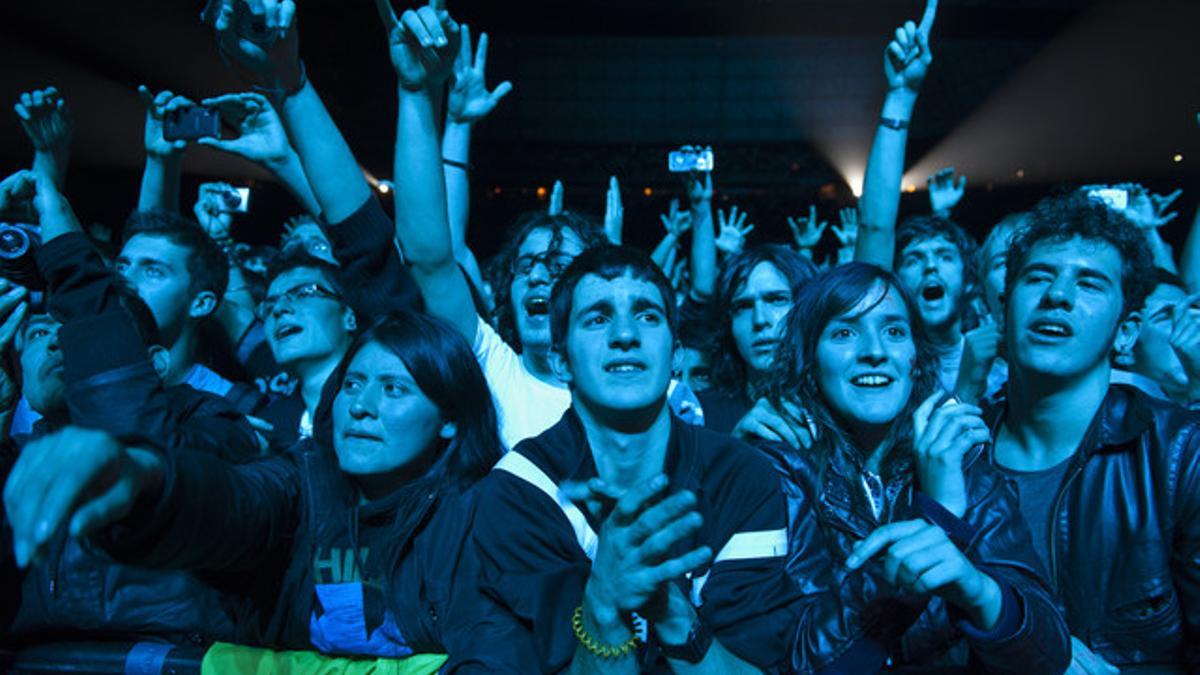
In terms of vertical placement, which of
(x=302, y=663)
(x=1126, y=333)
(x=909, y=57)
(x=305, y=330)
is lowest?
(x=302, y=663)

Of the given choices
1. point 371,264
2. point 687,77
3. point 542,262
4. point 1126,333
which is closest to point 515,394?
point 542,262

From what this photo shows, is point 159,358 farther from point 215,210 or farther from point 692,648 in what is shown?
point 215,210

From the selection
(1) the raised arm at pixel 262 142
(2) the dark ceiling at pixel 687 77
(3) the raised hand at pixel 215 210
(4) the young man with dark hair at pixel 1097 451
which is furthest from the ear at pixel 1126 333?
(2) the dark ceiling at pixel 687 77

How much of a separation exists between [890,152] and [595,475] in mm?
1742

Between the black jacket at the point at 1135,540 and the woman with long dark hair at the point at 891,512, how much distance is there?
0.23 metres

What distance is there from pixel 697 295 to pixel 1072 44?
747cm

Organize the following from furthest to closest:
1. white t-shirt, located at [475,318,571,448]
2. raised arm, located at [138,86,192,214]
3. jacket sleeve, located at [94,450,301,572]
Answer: raised arm, located at [138,86,192,214], white t-shirt, located at [475,318,571,448], jacket sleeve, located at [94,450,301,572]

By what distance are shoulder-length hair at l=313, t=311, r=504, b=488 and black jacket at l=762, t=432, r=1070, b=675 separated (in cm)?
72

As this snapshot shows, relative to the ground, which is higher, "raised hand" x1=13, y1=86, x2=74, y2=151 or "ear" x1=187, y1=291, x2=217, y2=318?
"raised hand" x1=13, y1=86, x2=74, y2=151

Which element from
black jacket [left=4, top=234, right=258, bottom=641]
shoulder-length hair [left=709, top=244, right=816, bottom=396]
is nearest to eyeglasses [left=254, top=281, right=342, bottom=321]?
black jacket [left=4, top=234, right=258, bottom=641]

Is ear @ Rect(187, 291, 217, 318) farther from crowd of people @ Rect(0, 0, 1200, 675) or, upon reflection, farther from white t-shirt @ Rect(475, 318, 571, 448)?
white t-shirt @ Rect(475, 318, 571, 448)

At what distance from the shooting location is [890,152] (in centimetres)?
286

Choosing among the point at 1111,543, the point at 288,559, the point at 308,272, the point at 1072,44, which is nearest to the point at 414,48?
the point at 308,272

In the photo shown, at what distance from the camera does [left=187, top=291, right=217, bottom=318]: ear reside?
301cm
